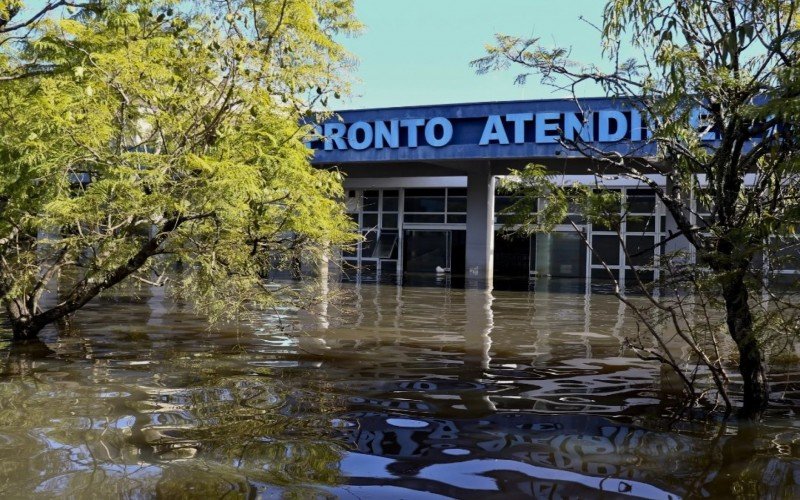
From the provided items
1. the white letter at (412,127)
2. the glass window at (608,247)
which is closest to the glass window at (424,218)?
the glass window at (608,247)

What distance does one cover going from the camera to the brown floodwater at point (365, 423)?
14.7ft

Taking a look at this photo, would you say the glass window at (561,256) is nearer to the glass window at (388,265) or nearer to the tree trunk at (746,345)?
the glass window at (388,265)

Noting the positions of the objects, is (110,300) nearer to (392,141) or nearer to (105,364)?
(105,364)

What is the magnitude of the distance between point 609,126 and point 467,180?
286 inches

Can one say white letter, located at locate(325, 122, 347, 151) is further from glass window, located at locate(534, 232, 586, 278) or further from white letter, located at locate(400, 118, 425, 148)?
glass window, located at locate(534, 232, 586, 278)

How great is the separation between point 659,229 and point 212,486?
26500mm

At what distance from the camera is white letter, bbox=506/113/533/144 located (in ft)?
76.7

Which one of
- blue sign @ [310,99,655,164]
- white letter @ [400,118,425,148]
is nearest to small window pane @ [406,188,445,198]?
blue sign @ [310,99,655,164]

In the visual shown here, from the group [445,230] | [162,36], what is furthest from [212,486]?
[445,230]

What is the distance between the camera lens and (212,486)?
4332 mm

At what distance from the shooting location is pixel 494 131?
2398 cm

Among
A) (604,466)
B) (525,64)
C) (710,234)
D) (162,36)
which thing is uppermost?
(162,36)

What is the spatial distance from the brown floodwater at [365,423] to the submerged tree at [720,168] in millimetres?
872

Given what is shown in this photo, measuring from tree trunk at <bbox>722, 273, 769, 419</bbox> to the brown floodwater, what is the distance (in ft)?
0.64
